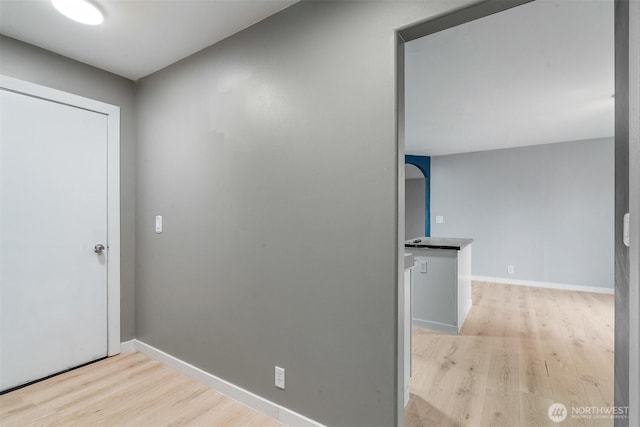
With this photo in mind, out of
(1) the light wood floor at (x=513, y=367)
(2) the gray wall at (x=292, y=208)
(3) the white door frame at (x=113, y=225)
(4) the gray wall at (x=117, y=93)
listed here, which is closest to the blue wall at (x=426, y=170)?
(1) the light wood floor at (x=513, y=367)

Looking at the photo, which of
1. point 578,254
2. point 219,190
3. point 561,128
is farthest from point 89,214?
point 578,254

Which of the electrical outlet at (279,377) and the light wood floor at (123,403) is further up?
the electrical outlet at (279,377)

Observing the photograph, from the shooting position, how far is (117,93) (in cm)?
249

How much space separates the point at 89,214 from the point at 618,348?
3.19m

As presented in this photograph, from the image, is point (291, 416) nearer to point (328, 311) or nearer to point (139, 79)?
point (328, 311)

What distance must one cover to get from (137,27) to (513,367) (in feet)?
11.7

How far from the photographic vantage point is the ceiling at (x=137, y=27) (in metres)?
1.64

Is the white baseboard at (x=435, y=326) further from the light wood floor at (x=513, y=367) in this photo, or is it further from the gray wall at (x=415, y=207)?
the gray wall at (x=415, y=207)

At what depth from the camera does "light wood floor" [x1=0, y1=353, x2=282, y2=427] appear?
5.51ft

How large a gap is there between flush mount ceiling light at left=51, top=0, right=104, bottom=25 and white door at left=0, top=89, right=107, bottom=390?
0.77 m

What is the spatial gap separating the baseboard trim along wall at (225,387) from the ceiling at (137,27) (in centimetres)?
225

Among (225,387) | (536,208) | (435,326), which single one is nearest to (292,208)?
(225,387)

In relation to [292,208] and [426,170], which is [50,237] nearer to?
[292,208]

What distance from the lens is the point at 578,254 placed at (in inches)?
184
